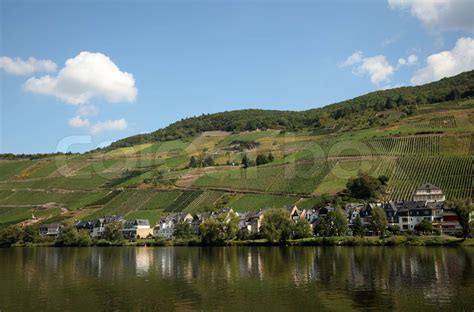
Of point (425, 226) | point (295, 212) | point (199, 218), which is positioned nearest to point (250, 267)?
point (425, 226)

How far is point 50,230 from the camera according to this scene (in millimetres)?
131375

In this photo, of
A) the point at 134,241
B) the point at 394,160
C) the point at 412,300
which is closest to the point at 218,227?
the point at 134,241

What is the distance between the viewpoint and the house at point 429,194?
337ft

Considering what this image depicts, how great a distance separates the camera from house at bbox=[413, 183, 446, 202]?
102781mm

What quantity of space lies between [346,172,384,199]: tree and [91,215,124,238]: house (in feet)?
190

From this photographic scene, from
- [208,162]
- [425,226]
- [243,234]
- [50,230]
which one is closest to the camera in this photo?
[425,226]

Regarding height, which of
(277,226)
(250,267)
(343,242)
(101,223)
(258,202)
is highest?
(258,202)

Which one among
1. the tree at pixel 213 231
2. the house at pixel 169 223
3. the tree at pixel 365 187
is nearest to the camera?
the tree at pixel 213 231

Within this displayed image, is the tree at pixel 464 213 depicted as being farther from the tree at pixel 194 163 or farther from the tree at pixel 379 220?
the tree at pixel 194 163

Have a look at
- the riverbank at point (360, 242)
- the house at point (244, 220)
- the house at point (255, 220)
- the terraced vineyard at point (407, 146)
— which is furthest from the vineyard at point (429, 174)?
the house at point (244, 220)

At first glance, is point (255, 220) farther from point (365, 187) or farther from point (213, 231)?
point (365, 187)

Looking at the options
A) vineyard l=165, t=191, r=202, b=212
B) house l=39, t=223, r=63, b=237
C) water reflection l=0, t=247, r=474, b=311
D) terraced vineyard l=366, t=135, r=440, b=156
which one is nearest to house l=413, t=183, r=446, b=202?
terraced vineyard l=366, t=135, r=440, b=156

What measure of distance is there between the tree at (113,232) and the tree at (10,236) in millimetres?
23826

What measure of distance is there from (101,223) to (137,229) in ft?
34.3
